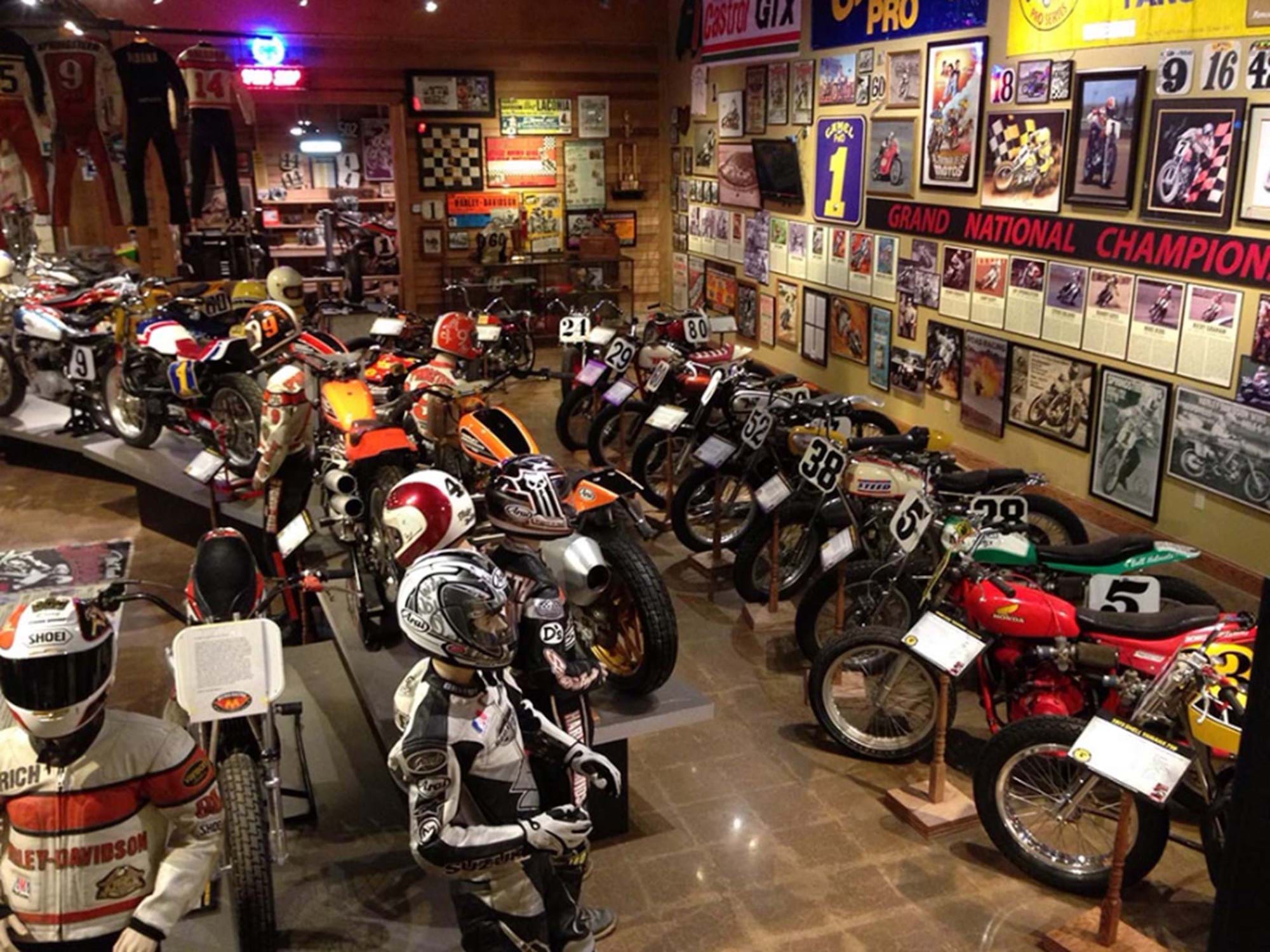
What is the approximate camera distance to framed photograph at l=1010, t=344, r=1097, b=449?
6.17 meters

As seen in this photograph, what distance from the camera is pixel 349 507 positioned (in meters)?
4.43

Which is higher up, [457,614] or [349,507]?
[457,614]

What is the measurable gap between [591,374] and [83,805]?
561cm

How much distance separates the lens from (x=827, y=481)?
4.82 meters

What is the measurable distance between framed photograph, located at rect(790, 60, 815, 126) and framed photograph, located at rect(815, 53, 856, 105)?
0.10 meters

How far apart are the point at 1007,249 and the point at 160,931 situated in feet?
19.5

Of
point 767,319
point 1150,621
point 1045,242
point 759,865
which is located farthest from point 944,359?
point 759,865

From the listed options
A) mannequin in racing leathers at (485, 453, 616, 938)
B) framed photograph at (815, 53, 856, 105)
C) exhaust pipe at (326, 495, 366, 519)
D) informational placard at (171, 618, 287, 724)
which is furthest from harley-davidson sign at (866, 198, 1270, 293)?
informational placard at (171, 618, 287, 724)

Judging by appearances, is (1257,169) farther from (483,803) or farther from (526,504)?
(483,803)

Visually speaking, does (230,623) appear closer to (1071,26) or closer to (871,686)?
(871,686)

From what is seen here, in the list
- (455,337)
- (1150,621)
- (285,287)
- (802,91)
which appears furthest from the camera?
(802,91)

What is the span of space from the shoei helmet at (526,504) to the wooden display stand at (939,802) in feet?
4.74

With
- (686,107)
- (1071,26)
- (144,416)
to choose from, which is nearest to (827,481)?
(1071,26)

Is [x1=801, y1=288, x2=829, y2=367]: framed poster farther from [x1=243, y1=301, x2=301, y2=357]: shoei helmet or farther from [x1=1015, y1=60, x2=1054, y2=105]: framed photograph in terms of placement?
[x1=243, y1=301, x2=301, y2=357]: shoei helmet
